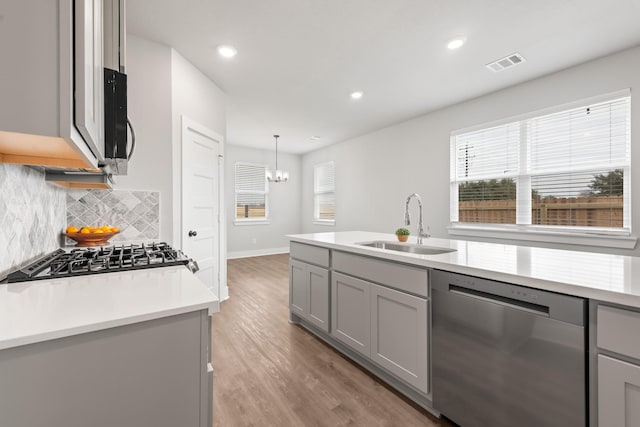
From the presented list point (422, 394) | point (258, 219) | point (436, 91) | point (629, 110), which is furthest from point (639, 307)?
point (258, 219)

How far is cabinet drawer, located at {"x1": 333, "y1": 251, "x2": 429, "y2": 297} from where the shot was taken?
5.34 ft

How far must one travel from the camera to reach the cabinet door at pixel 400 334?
1.62m

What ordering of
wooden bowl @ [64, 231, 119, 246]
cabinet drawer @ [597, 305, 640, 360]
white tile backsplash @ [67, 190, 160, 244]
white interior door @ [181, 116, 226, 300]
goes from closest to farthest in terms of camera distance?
cabinet drawer @ [597, 305, 640, 360] < wooden bowl @ [64, 231, 119, 246] < white tile backsplash @ [67, 190, 160, 244] < white interior door @ [181, 116, 226, 300]

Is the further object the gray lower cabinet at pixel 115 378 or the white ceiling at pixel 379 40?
the white ceiling at pixel 379 40

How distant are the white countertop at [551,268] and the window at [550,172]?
6.34ft

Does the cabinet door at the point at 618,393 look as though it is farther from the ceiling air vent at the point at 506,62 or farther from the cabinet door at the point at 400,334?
the ceiling air vent at the point at 506,62

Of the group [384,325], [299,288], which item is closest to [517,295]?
[384,325]

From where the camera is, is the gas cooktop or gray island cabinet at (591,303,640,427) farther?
the gas cooktop

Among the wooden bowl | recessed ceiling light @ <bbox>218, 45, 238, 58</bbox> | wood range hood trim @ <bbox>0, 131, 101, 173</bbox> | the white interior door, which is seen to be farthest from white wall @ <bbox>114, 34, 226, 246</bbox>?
wood range hood trim @ <bbox>0, 131, 101, 173</bbox>

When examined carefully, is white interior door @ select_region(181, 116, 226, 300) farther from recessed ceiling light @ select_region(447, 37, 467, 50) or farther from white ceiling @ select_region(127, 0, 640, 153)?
recessed ceiling light @ select_region(447, 37, 467, 50)

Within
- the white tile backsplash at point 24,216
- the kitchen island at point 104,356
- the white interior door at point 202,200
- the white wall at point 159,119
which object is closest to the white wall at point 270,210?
the white interior door at point 202,200

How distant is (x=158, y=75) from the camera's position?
106 inches

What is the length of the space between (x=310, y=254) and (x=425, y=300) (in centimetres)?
120

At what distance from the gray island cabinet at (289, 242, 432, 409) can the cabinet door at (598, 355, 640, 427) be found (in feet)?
2.33
